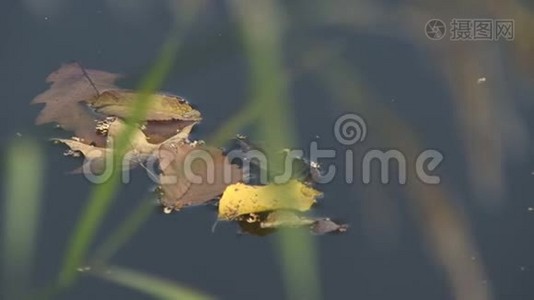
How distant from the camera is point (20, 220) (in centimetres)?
127

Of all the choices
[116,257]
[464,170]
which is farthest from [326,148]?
[116,257]

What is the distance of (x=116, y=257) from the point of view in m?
1.31

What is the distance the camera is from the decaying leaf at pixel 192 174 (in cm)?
139

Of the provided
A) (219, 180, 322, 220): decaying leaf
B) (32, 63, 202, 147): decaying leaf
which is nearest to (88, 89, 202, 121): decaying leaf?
(32, 63, 202, 147): decaying leaf

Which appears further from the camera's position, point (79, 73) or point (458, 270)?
point (79, 73)

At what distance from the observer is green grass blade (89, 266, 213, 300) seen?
4.14 ft

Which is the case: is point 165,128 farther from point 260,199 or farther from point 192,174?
point 260,199

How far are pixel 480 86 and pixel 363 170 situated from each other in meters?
0.25

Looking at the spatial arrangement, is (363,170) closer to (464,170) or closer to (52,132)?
(464,170)

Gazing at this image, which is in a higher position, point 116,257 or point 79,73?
point 79,73

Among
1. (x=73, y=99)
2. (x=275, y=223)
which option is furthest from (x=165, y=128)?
(x=275, y=223)

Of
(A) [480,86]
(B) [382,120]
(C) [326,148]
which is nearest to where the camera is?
(B) [382,120]

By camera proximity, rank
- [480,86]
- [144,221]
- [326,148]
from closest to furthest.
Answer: [480,86]
[144,221]
[326,148]

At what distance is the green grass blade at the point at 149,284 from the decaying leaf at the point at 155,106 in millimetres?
289
